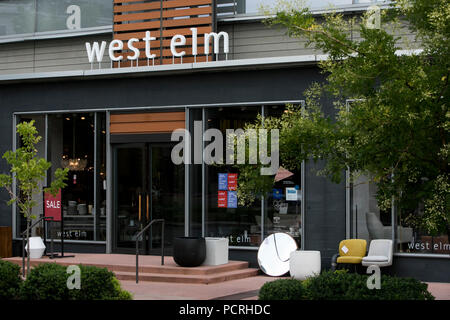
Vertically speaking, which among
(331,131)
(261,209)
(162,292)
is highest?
(331,131)

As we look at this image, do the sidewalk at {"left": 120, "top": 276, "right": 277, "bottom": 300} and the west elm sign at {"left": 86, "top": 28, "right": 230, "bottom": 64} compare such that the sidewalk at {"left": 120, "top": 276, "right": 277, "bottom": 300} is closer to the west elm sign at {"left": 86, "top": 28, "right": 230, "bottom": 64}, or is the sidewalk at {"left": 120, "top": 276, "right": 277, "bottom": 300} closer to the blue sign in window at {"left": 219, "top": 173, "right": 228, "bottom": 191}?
the blue sign in window at {"left": 219, "top": 173, "right": 228, "bottom": 191}

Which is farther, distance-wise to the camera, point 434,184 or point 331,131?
point 331,131

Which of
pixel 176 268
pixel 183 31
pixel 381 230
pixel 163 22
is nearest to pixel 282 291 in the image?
pixel 176 268

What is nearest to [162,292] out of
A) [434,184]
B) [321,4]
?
[434,184]

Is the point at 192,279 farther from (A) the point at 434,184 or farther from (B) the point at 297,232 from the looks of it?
(A) the point at 434,184

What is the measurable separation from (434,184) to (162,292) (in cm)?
619

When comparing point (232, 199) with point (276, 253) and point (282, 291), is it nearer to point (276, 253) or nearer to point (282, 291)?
point (276, 253)

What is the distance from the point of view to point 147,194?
1634 centimetres

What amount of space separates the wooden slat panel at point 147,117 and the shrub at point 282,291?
8128mm

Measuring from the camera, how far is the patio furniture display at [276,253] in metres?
14.1

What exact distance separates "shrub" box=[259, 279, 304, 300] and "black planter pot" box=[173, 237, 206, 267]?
5400 mm

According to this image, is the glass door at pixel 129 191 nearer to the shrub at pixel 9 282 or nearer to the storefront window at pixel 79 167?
the storefront window at pixel 79 167
